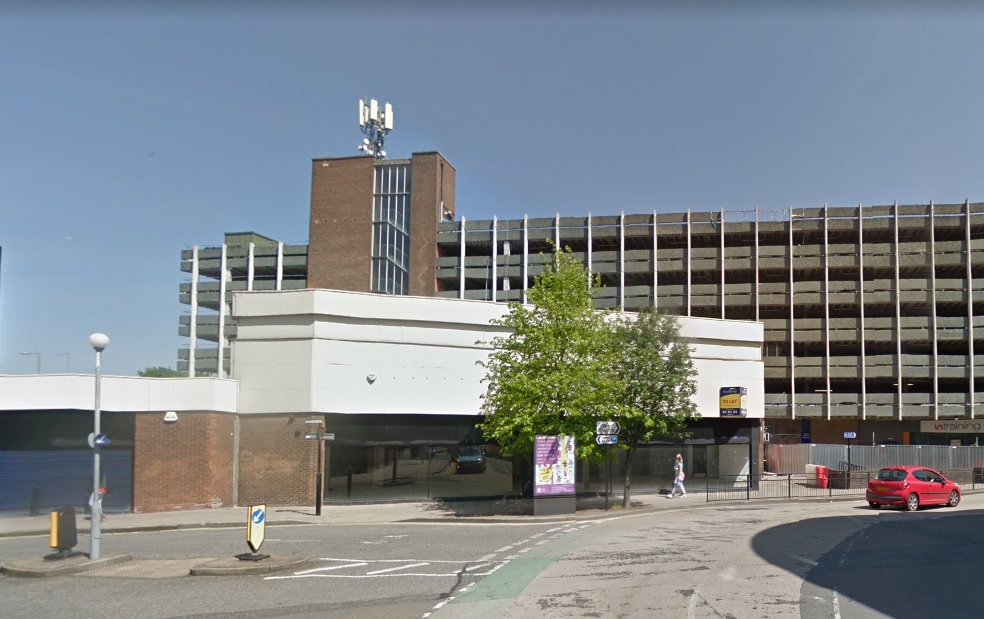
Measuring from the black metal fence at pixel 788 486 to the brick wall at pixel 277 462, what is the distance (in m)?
15.1

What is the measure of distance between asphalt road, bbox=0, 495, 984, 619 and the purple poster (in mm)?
3021

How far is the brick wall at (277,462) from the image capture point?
29672 mm

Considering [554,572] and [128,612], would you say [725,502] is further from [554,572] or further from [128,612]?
[128,612]

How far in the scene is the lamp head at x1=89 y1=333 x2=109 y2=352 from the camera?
58.5 ft

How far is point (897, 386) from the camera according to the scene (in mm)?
67562

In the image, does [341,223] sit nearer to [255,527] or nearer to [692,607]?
[255,527]

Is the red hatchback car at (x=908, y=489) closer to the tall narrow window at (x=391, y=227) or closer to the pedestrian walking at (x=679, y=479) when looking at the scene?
the pedestrian walking at (x=679, y=479)

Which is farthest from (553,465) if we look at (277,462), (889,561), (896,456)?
(896,456)

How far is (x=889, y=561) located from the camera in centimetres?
1702

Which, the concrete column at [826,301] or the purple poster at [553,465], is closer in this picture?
the purple poster at [553,465]

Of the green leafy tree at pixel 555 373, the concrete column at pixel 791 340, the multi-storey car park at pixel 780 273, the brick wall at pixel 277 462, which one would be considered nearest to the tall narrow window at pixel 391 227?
the multi-storey car park at pixel 780 273

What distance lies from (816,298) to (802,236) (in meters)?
5.52

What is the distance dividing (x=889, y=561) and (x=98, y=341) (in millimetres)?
16838

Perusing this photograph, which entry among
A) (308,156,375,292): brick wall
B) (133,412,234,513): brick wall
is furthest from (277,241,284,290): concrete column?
(133,412,234,513): brick wall
